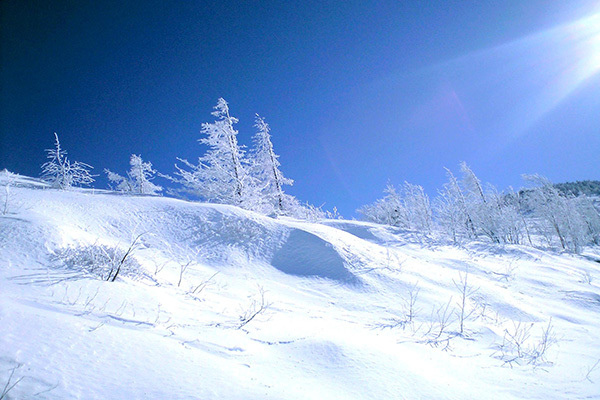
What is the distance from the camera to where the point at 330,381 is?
243cm

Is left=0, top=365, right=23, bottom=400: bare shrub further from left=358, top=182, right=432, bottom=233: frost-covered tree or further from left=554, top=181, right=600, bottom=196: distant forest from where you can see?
left=554, top=181, right=600, bottom=196: distant forest

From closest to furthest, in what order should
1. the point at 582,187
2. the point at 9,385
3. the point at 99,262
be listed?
the point at 9,385
the point at 99,262
the point at 582,187

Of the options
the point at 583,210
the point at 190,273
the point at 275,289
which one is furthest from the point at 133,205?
the point at 583,210

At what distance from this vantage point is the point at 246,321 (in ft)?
12.3

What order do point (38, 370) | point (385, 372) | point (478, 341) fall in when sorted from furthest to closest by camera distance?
point (478, 341) < point (385, 372) < point (38, 370)

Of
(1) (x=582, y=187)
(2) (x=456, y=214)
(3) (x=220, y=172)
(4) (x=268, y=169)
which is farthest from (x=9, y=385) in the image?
(1) (x=582, y=187)

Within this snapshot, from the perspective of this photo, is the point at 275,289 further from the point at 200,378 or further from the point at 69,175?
the point at 69,175

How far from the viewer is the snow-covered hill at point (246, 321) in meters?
2.12

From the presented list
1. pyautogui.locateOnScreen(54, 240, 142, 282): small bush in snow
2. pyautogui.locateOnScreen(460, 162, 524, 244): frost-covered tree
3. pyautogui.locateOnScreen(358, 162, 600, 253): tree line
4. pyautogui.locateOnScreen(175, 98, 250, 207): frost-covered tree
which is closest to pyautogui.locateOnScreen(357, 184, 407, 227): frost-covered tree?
pyautogui.locateOnScreen(358, 162, 600, 253): tree line

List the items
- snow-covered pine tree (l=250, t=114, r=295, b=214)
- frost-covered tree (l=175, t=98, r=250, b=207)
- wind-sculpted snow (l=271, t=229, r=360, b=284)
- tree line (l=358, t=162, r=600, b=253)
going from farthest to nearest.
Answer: tree line (l=358, t=162, r=600, b=253), snow-covered pine tree (l=250, t=114, r=295, b=214), frost-covered tree (l=175, t=98, r=250, b=207), wind-sculpted snow (l=271, t=229, r=360, b=284)

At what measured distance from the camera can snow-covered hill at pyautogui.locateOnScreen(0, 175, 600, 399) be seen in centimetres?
212

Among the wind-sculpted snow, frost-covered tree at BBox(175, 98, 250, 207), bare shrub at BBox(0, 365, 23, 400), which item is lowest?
bare shrub at BBox(0, 365, 23, 400)

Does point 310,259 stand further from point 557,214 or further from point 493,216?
point 557,214

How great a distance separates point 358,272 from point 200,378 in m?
5.44
